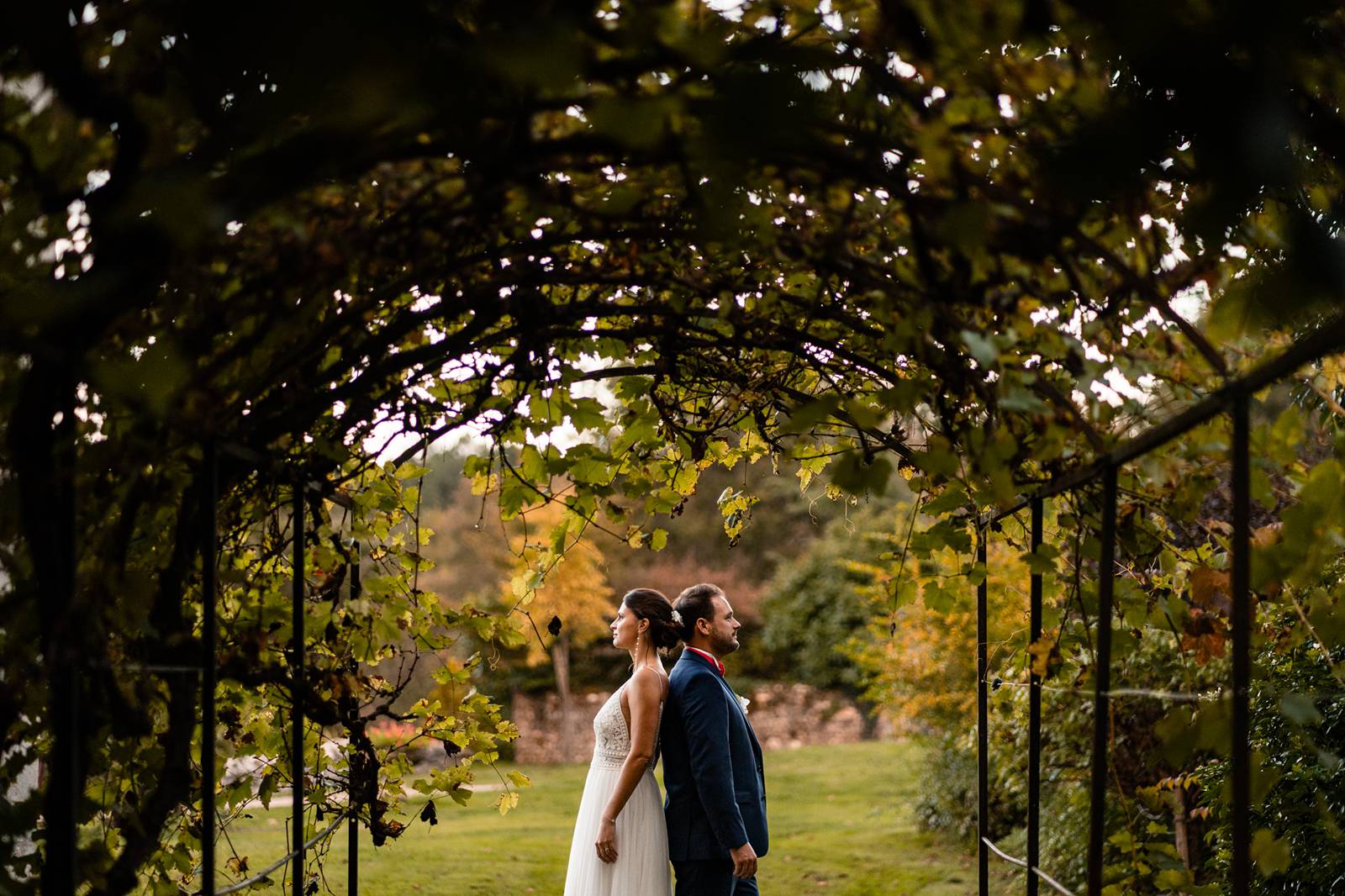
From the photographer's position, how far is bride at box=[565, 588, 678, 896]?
432cm

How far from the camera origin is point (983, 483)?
283 centimetres

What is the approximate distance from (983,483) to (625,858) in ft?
7.39

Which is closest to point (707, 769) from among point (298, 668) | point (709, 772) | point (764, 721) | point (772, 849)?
point (709, 772)

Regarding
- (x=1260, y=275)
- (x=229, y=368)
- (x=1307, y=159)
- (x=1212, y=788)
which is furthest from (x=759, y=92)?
(x=1212, y=788)

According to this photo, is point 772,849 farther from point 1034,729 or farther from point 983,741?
point 1034,729

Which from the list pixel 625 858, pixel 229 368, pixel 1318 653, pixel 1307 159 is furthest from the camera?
pixel 625 858

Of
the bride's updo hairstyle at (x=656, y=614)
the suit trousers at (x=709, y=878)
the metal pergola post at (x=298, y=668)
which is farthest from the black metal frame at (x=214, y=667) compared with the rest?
the bride's updo hairstyle at (x=656, y=614)

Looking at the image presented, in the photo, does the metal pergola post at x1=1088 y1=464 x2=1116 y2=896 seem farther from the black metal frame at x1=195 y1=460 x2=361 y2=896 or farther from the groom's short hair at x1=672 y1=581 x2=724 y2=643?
the groom's short hair at x1=672 y1=581 x2=724 y2=643

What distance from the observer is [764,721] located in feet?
66.0

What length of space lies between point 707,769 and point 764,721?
16.5 metres

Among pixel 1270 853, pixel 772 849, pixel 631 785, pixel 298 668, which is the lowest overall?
pixel 772 849

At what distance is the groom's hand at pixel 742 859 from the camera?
3.99m

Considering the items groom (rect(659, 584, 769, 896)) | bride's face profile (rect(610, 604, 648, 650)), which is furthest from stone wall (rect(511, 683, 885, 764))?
groom (rect(659, 584, 769, 896))

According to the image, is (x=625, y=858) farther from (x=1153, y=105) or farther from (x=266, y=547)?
(x=1153, y=105)
